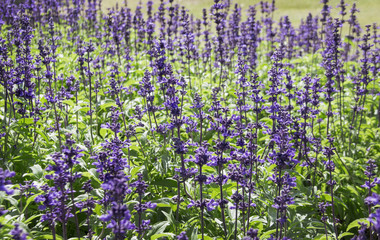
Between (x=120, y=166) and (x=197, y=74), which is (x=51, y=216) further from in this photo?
(x=197, y=74)

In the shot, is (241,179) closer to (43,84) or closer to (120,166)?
(120,166)

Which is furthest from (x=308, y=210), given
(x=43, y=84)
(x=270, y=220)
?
(x=43, y=84)

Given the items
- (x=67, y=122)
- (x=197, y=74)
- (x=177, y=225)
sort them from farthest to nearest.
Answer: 1. (x=197, y=74)
2. (x=67, y=122)
3. (x=177, y=225)

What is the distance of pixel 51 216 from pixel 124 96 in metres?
6.59

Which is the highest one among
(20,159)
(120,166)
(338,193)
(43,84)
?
(43,84)

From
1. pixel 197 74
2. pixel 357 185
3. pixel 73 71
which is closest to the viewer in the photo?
pixel 357 185

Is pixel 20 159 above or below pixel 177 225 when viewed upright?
above

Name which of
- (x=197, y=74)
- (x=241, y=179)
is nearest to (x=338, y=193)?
(x=241, y=179)

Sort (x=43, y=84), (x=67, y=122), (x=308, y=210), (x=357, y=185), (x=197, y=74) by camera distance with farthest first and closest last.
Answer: (x=197, y=74), (x=43, y=84), (x=67, y=122), (x=357, y=185), (x=308, y=210)

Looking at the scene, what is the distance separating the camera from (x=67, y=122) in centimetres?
731

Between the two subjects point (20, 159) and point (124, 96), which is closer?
point (20, 159)

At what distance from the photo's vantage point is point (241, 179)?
12.8ft

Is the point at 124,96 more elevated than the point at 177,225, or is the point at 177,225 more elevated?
the point at 124,96

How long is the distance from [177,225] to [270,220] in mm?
1250
